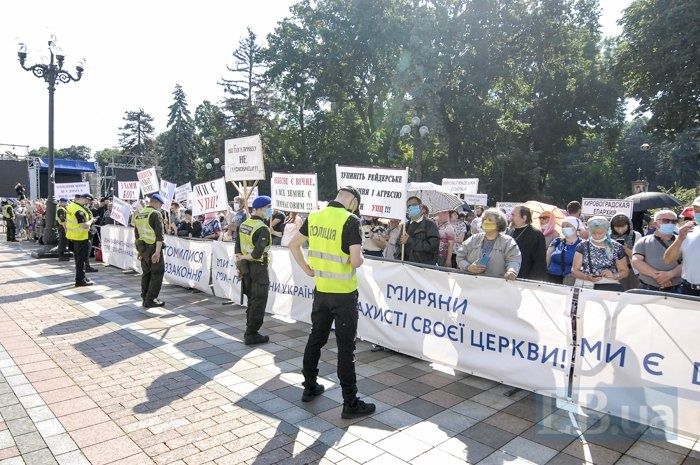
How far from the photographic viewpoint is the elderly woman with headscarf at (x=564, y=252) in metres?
6.27

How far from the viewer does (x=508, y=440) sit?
394cm

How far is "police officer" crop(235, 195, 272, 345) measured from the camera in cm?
643

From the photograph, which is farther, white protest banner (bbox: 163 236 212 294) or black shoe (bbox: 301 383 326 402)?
white protest banner (bbox: 163 236 212 294)

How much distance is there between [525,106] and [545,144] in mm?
6012

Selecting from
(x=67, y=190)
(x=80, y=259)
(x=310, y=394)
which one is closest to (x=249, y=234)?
(x=310, y=394)

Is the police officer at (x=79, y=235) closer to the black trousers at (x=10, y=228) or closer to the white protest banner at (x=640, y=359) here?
the white protest banner at (x=640, y=359)

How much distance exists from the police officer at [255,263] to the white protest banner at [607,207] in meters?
8.77

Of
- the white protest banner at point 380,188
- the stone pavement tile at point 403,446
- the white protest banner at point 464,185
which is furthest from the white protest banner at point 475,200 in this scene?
the stone pavement tile at point 403,446

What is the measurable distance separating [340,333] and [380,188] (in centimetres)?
275

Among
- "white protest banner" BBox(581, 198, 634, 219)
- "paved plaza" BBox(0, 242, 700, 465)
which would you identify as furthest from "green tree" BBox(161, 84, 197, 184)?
"paved plaza" BBox(0, 242, 700, 465)

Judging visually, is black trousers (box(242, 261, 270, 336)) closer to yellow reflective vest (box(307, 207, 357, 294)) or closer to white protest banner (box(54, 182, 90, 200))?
yellow reflective vest (box(307, 207, 357, 294))

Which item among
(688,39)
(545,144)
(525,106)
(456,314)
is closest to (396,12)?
(525,106)

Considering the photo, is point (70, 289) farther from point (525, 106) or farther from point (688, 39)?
point (525, 106)

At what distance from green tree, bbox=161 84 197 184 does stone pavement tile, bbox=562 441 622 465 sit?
55.3 meters
